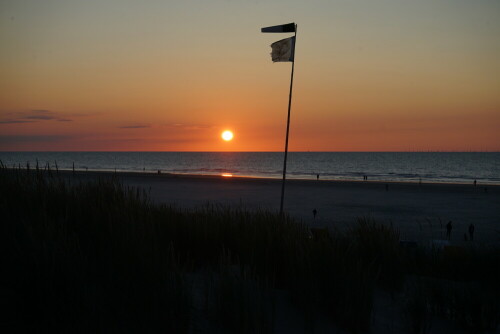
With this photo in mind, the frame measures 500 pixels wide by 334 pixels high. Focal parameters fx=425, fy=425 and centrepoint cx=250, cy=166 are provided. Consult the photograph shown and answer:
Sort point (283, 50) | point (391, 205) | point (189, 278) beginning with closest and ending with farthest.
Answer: point (189, 278) → point (283, 50) → point (391, 205)

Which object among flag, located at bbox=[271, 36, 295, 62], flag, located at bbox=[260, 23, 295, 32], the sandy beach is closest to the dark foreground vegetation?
flag, located at bbox=[271, 36, 295, 62]

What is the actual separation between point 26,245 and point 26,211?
45.6 inches

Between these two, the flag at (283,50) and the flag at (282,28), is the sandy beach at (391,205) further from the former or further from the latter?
the flag at (282,28)

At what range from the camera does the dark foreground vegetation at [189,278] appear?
13.9 ft

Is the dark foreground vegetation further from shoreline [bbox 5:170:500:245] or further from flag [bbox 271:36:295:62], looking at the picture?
shoreline [bbox 5:170:500:245]

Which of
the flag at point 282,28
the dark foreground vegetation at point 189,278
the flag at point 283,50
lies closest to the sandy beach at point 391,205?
the flag at point 283,50

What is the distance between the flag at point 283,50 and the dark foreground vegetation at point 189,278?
5.18m

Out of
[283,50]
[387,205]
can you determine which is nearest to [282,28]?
[283,50]

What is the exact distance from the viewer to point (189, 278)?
5453mm

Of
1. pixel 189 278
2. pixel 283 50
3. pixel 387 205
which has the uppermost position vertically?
pixel 283 50

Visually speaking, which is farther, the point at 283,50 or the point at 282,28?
the point at 283,50

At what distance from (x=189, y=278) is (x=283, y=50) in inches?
271

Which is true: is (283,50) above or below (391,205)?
above

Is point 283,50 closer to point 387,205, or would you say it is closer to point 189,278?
point 189,278
